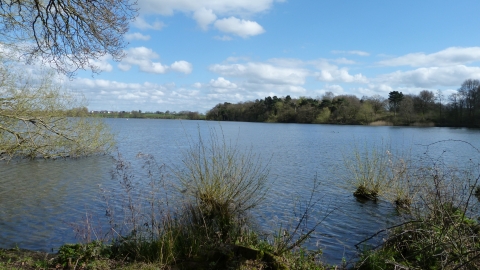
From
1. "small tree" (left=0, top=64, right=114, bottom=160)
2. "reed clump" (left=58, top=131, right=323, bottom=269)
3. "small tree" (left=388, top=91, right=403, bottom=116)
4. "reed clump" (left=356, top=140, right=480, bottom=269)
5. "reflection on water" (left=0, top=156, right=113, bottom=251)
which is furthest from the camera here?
"small tree" (left=388, top=91, right=403, bottom=116)

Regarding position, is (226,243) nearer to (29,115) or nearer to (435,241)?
(435,241)

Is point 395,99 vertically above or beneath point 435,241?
above

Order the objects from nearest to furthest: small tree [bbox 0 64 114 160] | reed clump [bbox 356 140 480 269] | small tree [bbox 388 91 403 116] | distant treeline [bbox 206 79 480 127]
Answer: reed clump [bbox 356 140 480 269] < small tree [bbox 0 64 114 160] < distant treeline [bbox 206 79 480 127] < small tree [bbox 388 91 403 116]

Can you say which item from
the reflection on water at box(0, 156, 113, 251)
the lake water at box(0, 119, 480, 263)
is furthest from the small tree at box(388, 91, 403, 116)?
the reflection on water at box(0, 156, 113, 251)

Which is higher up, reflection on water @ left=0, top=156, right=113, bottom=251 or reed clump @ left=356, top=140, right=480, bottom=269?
reed clump @ left=356, top=140, right=480, bottom=269

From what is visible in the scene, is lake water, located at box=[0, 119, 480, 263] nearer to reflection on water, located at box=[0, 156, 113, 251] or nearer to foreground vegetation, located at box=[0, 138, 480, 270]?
reflection on water, located at box=[0, 156, 113, 251]

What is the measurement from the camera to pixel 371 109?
299 feet

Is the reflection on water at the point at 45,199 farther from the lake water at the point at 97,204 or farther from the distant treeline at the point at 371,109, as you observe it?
the distant treeline at the point at 371,109

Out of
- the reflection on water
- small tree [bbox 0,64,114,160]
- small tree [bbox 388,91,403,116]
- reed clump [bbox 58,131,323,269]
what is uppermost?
small tree [bbox 388,91,403,116]

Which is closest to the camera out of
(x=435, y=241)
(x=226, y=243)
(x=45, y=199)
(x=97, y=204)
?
(x=435, y=241)

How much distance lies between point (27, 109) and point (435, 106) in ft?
286

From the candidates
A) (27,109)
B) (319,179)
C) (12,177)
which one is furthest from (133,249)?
(12,177)

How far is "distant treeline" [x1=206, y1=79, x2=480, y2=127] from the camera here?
78.4m

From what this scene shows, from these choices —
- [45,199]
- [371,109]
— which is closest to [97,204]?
[45,199]
